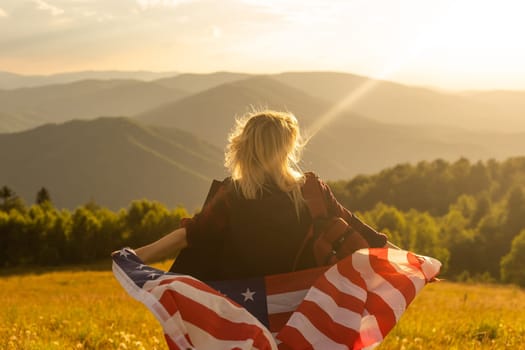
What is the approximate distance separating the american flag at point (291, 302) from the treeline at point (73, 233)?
2874 inches

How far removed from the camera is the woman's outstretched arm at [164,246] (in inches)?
204

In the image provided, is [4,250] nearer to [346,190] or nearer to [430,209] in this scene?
[346,190]

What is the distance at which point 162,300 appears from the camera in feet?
15.0

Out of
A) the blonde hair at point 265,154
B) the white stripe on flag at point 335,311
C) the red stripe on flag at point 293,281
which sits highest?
the blonde hair at point 265,154

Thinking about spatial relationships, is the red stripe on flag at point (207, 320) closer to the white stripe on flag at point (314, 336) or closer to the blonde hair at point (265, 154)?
the white stripe on flag at point (314, 336)

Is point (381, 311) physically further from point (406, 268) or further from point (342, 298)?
point (406, 268)

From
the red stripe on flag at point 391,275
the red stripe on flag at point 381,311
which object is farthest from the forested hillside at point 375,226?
the red stripe on flag at point 381,311

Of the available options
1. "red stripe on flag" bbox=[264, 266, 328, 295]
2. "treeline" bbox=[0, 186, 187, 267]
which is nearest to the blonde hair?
"red stripe on flag" bbox=[264, 266, 328, 295]

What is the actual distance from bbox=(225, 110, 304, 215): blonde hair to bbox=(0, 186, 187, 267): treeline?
72.9 metres

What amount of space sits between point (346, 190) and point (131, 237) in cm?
5275

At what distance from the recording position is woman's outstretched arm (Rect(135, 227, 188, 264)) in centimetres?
518

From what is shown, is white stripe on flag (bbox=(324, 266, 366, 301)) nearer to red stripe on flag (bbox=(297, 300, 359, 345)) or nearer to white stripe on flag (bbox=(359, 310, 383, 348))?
white stripe on flag (bbox=(359, 310, 383, 348))

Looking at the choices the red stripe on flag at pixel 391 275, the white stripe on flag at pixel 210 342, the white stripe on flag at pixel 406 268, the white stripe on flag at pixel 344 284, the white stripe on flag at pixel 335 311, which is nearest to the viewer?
the white stripe on flag at pixel 210 342

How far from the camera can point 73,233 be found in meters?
76.1
